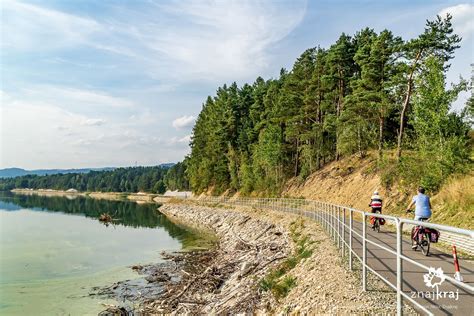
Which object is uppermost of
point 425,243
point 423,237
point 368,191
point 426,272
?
point 368,191

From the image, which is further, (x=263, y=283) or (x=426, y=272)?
(x=263, y=283)

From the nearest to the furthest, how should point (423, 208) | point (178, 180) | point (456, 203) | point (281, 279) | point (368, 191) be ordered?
point (423, 208)
point (281, 279)
point (456, 203)
point (368, 191)
point (178, 180)

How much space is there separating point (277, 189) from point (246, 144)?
16.6m

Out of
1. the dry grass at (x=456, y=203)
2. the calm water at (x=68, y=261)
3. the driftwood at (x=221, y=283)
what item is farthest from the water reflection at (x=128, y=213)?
the dry grass at (x=456, y=203)

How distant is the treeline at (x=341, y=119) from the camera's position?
23.5 metres

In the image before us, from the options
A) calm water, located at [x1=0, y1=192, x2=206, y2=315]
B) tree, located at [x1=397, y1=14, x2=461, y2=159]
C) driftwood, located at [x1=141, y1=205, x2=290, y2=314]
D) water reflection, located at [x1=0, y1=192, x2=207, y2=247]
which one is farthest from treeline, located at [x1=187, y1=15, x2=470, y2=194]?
calm water, located at [x1=0, y1=192, x2=206, y2=315]

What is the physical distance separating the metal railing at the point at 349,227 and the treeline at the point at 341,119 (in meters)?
6.36

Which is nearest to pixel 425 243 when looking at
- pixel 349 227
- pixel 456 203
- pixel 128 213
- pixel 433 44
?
pixel 349 227

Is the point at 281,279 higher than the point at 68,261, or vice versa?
the point at 281,279

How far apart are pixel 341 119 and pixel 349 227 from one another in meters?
31.6

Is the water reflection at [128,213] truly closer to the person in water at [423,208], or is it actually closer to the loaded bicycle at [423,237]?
the loaded bicycle at [423,237]

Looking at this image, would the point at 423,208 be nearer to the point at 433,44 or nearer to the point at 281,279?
the point at 281,279

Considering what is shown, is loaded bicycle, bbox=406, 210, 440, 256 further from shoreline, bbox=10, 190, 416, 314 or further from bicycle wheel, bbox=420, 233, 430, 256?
shoreline, bbox=10, 190, 416, 314

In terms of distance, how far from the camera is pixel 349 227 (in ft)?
36.7
